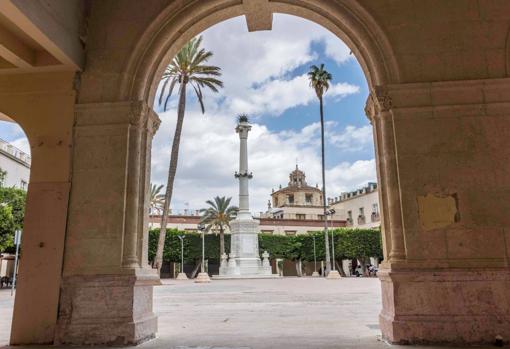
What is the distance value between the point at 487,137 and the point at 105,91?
4904 mm

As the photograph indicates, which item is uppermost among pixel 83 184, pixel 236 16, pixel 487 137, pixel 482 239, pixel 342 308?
pixel 236 16

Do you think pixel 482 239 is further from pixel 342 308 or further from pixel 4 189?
pixel 4 189

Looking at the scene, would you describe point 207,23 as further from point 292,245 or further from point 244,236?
point 292,245

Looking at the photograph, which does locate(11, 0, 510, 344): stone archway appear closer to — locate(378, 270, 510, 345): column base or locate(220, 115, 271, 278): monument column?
locate(378, 270, 510, 345): column base

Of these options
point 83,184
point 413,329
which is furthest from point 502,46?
point 83,184

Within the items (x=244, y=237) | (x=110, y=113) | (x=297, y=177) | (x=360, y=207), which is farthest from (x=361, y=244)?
(x=110, y=113)

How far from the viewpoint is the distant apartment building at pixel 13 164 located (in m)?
31.2

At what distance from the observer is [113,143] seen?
18.4 feet

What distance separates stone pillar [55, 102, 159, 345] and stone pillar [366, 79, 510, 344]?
120 inches

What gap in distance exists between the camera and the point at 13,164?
1286 inches

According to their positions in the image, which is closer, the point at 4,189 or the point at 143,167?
the point at 143,167

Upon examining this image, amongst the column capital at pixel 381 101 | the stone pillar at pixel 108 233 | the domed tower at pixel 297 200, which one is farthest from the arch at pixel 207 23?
the domed tower at pixel 297 200

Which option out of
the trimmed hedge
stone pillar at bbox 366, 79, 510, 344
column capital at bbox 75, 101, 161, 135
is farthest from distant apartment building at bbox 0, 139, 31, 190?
stone pillar at bbox 366, 79, 510, 344

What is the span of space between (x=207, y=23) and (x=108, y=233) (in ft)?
10.8
